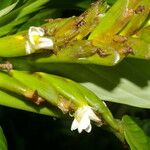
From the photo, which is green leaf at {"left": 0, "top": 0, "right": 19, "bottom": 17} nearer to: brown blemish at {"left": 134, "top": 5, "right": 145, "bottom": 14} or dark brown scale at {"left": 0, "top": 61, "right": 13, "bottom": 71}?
dark brown scale at {"left": 0, "top": 61, "right": 13, "bottom": 71}

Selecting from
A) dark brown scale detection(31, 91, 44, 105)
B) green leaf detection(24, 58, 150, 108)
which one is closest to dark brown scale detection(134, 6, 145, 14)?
green leaf detection(24, 58, 150, 108)

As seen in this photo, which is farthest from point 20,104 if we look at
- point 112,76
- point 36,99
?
point 112,76

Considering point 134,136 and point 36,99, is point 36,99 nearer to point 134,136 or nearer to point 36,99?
point 36,99

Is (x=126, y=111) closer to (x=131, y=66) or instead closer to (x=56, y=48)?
(x=131, y=66)

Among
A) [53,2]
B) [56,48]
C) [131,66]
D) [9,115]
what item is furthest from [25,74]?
[9,115]

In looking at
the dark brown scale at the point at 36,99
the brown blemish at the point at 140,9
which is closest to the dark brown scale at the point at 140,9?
the brown blemish at the point at 140,9
